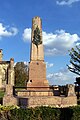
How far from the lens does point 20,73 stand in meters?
79.5

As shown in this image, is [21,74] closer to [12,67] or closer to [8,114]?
[12,67]

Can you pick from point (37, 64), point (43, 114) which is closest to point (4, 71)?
point (37, 64)

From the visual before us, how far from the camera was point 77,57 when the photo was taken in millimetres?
44344

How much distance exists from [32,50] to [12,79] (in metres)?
45.0

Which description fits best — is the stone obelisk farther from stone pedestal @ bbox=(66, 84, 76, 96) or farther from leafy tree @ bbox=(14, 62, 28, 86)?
leafy tree @ bbox=(14, 62, 28, 86)

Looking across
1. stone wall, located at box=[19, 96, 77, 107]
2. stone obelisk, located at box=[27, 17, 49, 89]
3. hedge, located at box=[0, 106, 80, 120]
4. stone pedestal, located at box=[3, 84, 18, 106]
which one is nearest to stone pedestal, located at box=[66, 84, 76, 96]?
stone wall, located at box=[19, 96, 77, 107]

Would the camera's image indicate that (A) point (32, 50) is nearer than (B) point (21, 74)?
Yes

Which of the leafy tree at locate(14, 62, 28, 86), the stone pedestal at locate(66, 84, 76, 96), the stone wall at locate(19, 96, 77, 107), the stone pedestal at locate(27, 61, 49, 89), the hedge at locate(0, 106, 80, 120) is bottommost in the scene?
the hedge at locate(0, 106, 80, 120)

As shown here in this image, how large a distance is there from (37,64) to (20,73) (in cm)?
5060

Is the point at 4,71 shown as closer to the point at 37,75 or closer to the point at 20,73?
the point at 20,73

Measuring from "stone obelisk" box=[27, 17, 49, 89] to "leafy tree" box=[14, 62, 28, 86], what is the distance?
45571 mm

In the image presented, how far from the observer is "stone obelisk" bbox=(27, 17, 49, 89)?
2902 cm

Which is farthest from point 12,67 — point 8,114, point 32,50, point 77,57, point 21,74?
point 8,114

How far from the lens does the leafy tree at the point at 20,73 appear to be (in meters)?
75.8
